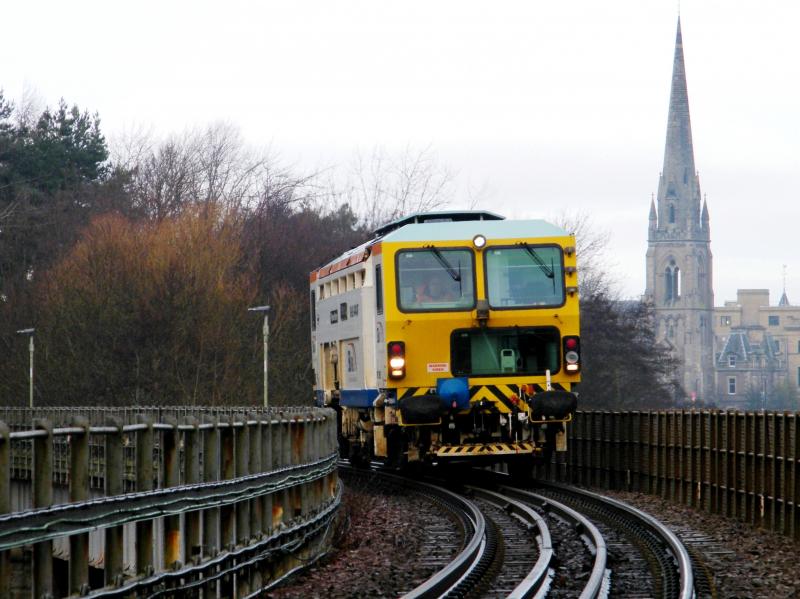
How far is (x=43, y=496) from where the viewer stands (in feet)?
28.9

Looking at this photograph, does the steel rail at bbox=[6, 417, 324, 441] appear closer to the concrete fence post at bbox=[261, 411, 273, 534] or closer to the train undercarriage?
the concrete fence post at bbox=[261, 411, 273, 534]

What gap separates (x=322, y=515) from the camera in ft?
54.0

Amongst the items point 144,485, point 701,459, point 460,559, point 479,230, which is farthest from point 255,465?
point 479,230

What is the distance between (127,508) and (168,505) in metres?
0.88

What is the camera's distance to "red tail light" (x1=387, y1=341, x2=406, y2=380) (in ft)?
76.9

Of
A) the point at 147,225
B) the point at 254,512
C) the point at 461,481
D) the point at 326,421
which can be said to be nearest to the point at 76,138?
the point at 147,225

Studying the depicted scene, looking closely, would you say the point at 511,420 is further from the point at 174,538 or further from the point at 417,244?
the point at 174,538

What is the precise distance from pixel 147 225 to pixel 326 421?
169ft

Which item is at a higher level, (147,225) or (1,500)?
(147,225)

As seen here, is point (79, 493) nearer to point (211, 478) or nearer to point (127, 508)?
point (127, 508)

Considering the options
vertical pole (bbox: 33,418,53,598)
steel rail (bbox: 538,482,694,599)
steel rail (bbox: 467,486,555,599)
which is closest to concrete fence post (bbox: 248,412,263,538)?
steel rail (bbox: 467,486,555,599)

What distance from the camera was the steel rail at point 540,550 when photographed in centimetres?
1266

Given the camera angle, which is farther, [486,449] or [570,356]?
[486,449]

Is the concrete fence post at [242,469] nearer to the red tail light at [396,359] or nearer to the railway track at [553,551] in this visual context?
the railway track at [553,551]
